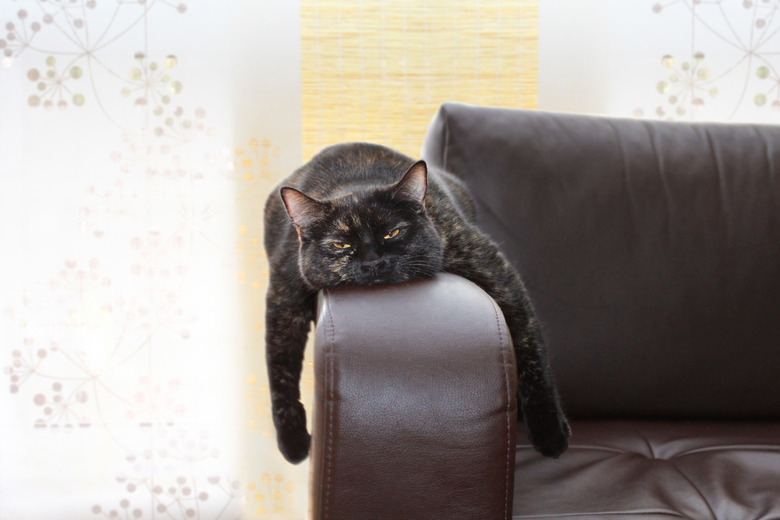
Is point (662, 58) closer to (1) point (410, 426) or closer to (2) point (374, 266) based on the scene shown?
(2) point (374, 266)

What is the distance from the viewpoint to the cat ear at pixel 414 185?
1.06m

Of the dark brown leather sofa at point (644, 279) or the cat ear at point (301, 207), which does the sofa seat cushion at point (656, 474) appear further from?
the cat ear at point (301, 207)

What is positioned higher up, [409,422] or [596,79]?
[596,79]

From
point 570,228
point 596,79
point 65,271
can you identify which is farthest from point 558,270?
point 65,271

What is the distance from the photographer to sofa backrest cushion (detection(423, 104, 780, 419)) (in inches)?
51.5

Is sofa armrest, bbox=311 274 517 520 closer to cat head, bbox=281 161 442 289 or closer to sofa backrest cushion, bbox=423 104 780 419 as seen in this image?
cat head, bbox=281 161 442 289

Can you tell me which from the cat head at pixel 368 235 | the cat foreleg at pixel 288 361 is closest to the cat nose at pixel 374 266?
the cat head at pixel 368 235

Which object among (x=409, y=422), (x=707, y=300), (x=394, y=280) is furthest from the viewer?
(x=707, y=300)

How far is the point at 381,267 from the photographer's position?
40.8 inches

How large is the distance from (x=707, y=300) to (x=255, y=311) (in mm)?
1277

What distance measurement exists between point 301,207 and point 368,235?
131mm

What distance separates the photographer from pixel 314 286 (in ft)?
3.53

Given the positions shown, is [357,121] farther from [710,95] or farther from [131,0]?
[710,95]

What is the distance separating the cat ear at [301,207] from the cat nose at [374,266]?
138mm
